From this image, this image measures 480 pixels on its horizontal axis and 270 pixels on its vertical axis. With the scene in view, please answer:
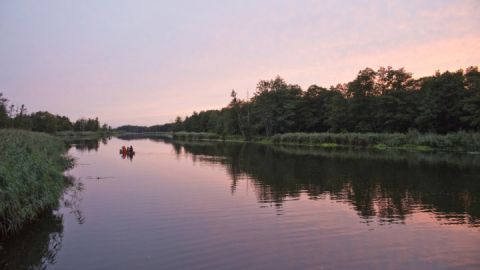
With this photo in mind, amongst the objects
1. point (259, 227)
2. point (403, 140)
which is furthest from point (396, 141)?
point (259, 227)

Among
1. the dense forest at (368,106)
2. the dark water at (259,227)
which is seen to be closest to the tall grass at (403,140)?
the dense forest at (368,106)

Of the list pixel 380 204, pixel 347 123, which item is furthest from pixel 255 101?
pixel 380 204

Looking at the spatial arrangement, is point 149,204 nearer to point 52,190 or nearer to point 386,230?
point 52,190

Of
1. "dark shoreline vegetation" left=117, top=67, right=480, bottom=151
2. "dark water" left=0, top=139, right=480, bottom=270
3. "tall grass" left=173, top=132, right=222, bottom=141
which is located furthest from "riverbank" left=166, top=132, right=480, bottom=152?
"tall grass" left=173, top=132, right=222, bottom=141

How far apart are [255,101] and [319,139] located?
44.6 m

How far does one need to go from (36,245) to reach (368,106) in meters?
81.0

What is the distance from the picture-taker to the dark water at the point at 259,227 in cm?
995

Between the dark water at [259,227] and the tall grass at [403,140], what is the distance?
1291 inches

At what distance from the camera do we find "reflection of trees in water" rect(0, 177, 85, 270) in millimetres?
9776

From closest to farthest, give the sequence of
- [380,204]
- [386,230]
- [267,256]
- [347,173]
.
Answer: [267,256], [386,230], [380,204], [347,173]

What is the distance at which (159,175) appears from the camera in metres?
28.8

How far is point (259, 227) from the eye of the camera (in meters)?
13.3

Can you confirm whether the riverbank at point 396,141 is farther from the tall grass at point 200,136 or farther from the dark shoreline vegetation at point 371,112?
the tall grass at point 200,136

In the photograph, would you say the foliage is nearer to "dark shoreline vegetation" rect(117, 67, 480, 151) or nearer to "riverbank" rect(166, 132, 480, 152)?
"dark shoreline vegetation" rect(117, 67, 480, 151)
